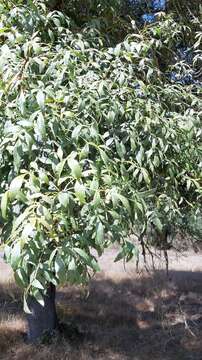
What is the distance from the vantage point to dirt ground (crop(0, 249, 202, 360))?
6641 millimetres

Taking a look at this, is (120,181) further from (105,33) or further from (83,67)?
(105,33)

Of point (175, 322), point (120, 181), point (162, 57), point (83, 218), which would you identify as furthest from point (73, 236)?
point (175, 322)

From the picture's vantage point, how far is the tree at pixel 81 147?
73.8 inches

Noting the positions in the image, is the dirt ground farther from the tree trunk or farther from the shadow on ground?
the tree trunk

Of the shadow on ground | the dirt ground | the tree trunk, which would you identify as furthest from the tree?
the tree trunk

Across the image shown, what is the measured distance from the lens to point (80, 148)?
2209 mm

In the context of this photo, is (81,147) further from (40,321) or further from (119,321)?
(119,321)

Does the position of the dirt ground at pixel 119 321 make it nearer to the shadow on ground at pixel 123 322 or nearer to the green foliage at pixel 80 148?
the shadow on ground at pixel 123 322

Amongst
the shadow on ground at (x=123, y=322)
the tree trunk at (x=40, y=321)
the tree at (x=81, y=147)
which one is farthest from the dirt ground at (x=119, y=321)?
the tree at (x=81, y=147)

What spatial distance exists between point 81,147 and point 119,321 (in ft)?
22.2

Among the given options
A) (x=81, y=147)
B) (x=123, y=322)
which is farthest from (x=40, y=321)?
(x=81, y=147)

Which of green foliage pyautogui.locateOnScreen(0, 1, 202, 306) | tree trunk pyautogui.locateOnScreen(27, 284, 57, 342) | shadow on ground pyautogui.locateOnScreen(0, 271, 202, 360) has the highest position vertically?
green foliage pyautogui.locateOnScreen(0, 1, 202, 306)

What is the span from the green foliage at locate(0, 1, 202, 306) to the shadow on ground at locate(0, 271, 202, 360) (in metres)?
2.16

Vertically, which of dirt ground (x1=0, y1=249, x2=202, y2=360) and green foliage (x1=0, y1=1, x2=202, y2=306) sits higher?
green foliage (x1=0, y1=1, x2=202, y2=306)
